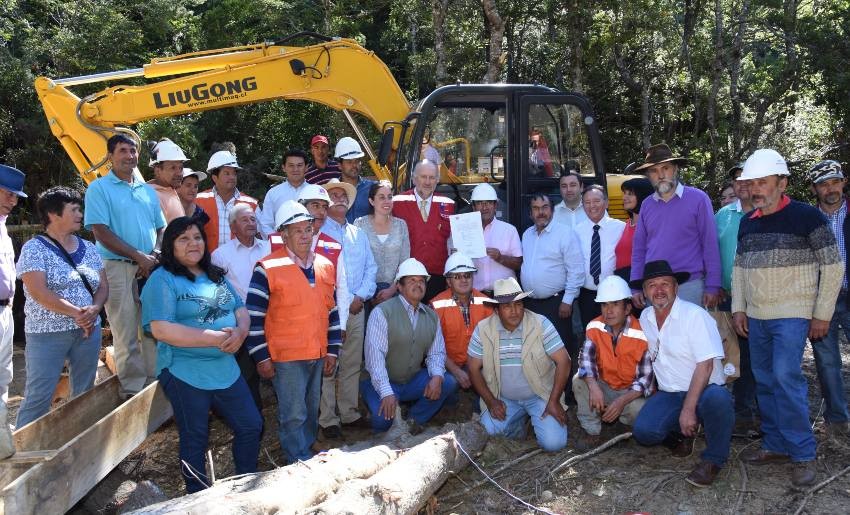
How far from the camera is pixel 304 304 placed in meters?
5.06

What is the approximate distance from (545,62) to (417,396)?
46.6ft

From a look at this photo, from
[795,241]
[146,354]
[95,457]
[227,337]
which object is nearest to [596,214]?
[795,241]

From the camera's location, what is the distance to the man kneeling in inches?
222

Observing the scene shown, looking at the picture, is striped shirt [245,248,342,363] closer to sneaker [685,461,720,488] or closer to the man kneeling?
the man kneeling

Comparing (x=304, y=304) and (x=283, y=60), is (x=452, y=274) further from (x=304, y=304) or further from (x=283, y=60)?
(x=283, y=60)

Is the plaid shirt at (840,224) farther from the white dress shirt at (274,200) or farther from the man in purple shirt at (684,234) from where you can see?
the white dress shirt at (274,200)

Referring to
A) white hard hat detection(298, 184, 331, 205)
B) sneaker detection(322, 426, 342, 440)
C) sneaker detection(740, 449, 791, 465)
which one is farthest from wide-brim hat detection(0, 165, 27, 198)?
sneaker detection(740, 449, 791, 465)

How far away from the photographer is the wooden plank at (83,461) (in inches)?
141

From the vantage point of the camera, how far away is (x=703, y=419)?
5.00 meters

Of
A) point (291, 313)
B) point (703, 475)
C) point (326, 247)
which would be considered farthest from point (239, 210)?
point (703, 475)

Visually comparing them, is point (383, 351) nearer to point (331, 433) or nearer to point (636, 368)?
point (331, 433)

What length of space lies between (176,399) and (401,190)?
3.45 m

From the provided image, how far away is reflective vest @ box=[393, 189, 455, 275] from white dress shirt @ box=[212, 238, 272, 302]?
1414mm

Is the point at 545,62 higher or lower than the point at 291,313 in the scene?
higher
